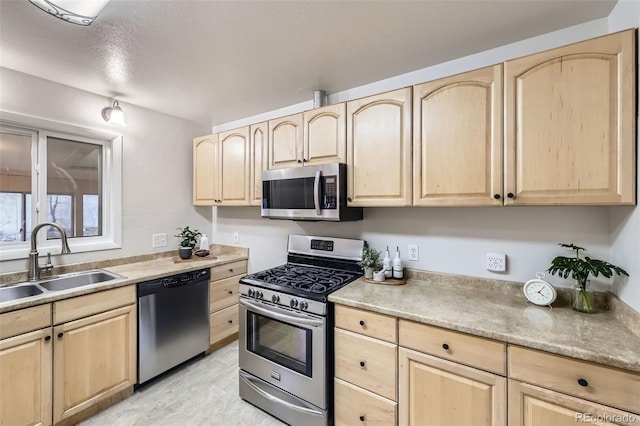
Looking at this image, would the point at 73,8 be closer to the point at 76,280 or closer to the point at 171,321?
the point at 76,280

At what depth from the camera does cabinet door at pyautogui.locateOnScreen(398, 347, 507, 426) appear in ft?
3.93

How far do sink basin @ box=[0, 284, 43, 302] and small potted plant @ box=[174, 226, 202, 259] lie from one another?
101 centimetres

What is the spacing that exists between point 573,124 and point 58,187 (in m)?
3.52

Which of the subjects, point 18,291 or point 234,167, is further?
point 234,167

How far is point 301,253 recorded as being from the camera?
2.47m

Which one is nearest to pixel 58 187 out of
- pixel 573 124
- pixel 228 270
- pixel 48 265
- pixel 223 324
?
pixel 48 265

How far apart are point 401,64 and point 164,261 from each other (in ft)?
8.86

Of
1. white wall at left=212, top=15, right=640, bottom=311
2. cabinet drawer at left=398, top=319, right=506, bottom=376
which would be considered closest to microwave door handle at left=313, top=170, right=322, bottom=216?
white wall at left=212, top=15, right=640, bottom=311

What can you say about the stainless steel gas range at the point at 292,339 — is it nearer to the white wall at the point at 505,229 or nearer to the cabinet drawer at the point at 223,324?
the white wall at the point at 505,229

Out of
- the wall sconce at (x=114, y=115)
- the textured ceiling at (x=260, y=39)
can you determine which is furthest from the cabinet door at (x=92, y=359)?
the textured ceiling at (x=260, y=39)

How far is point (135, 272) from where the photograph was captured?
2.21 metres

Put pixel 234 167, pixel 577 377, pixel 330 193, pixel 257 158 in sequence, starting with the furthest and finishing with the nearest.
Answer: pixel 234 167
pixel 257 158
pixel 330 193
pixel 577 377

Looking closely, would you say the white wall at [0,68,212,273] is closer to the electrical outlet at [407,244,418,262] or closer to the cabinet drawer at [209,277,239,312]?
the cabinet drawer at [209,277,239,312]

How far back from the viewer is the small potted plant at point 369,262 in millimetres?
1966
